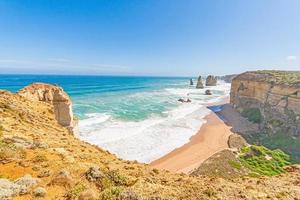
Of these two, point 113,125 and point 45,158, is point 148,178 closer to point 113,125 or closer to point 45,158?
point 45,158

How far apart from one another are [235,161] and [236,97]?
38.5m

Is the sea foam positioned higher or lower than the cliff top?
lower

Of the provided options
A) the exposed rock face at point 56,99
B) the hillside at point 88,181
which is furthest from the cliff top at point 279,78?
the exposed rock face at point 56,99

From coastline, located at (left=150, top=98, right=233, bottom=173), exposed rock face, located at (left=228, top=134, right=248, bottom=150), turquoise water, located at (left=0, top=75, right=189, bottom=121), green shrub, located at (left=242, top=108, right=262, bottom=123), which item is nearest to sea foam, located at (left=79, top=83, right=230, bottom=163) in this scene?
coastline, located at (left=150, top=98, right=233, bottom=173)

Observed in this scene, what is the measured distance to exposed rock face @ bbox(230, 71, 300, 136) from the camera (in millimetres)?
32312

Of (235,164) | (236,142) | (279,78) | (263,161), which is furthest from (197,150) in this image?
(279,78)

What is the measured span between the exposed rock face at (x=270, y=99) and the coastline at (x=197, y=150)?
7.94 metres

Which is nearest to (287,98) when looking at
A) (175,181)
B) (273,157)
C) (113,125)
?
(273,157)

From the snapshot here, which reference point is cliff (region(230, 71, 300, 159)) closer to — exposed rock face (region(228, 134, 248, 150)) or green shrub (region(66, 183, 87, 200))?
exposed rock face (region(228, 134, 248, 150))

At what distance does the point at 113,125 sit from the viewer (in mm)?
36875

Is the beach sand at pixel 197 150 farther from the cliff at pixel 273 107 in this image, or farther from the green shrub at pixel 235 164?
the cliff at pixel 273 107

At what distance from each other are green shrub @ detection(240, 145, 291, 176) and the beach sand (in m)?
5.10

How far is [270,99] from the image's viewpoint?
3975cm

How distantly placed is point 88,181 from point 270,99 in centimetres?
4129
